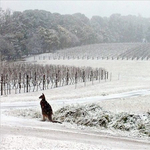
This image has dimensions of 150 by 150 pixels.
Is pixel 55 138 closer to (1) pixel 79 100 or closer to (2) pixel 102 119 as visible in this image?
(2) pixel 102 119

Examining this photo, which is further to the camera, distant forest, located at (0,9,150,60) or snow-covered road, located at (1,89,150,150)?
distant forest, located at (0,9,150,60)

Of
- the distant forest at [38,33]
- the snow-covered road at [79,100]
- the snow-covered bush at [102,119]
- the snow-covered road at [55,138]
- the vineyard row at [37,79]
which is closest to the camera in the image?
the snow-covered road at [55,138]

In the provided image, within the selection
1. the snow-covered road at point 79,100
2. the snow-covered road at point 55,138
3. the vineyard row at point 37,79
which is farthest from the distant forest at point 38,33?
the snow-covered road at point 55,138

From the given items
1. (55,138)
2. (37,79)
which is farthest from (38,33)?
(55,138)

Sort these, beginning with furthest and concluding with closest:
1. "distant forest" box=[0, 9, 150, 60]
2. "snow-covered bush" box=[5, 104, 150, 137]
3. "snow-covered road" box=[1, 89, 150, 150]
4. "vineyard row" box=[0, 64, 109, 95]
Result: "distant forest" box=[0, 9, 150, 60]
"vineyard row" box=[0, 64, 109, 95]
"snow-covered bush" box=[5, 104, 150, 137]
"snow-covered road" box=[1, 89, 150, 150]

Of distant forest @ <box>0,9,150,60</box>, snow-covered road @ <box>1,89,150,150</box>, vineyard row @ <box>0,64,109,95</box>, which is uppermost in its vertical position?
distant forest @ <box>0,9,150,60</box>

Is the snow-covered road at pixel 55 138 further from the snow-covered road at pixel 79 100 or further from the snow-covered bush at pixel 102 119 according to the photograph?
the snow-covered road at pixel 79 100

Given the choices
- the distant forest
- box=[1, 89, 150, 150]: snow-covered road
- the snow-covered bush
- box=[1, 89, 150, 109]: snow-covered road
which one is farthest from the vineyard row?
the distant forest

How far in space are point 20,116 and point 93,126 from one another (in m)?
5.53

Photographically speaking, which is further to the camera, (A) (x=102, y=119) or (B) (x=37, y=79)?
(B) (x=37, y=79)

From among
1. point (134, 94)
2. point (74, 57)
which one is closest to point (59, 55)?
point (74, 57)

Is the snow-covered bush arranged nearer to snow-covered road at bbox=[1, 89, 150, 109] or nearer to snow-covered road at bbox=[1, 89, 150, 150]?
snow-covered road at bbox=[1, 89, 150, 150]

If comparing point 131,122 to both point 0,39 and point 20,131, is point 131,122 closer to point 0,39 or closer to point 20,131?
point 20,131

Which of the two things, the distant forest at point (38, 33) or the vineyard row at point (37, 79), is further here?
the distant forest at point (38, 33)
